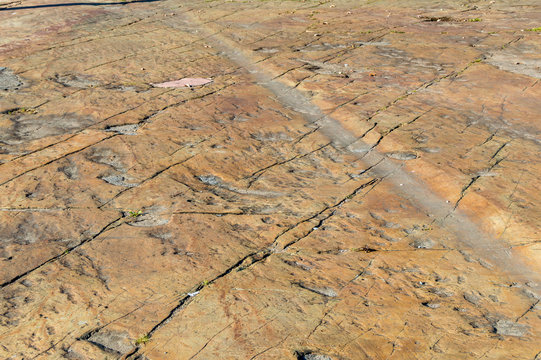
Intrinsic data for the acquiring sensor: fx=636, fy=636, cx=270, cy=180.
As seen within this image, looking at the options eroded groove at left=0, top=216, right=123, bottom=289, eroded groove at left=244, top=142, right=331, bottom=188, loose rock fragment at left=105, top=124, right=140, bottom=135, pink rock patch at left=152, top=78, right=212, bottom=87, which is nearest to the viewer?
eroded groove at left=0, top=216, right=123, bottom=289

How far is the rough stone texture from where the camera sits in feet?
14.7

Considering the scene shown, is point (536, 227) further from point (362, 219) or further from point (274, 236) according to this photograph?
point (274, 236)

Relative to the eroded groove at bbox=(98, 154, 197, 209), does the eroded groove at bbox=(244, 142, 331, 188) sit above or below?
below

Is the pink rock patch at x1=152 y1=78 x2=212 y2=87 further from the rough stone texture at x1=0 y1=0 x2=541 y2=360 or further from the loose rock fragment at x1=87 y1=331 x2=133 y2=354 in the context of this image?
the loose rock fragment at x1=87 y1=331 x2=133 y2=354

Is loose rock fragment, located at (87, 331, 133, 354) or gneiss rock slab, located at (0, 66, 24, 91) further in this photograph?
gneiss rock slab, located at (0, 66, 24, 91)

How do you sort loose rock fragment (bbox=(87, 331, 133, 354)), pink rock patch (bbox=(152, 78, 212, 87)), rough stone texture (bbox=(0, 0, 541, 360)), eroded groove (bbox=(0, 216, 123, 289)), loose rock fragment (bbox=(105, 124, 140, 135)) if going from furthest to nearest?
1. pink rock patch (bbox=(152, 78, 212, 87))
2. loose rock fragment (bbox=(105, 124, 140, 135))
3. eroded groove (bbox=(0, 216, 123, 289))
4. rough stone texture (bbox=(0, 0, 541, 360))
5. loose rock fragment (bbox=(87, 331, 133, 354))

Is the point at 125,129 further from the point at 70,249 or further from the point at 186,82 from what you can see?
the point at 70,249

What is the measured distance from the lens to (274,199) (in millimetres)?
6453

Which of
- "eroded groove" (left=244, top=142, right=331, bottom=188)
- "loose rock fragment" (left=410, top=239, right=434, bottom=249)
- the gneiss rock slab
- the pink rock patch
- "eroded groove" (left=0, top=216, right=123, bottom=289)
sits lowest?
"loose rock fragment" (left=410, top=239, right=434, bottom=249)

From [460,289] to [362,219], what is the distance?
1311 mm

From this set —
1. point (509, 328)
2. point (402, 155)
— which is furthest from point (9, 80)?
point (509, 328)

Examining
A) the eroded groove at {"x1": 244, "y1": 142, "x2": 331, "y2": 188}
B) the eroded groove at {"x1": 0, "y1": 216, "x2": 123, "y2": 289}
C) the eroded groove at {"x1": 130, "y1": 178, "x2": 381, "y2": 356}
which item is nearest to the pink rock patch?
the eroded groove at {"x1": 244, "y1": 142, "x2": 331, "y2": 188}

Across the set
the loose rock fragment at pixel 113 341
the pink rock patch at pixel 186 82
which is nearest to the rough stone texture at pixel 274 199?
the loose rock fragment at pixel 113 341

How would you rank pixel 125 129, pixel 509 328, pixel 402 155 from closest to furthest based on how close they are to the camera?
pixel 509 328 → pixel 402 155 → pixel 125 129
